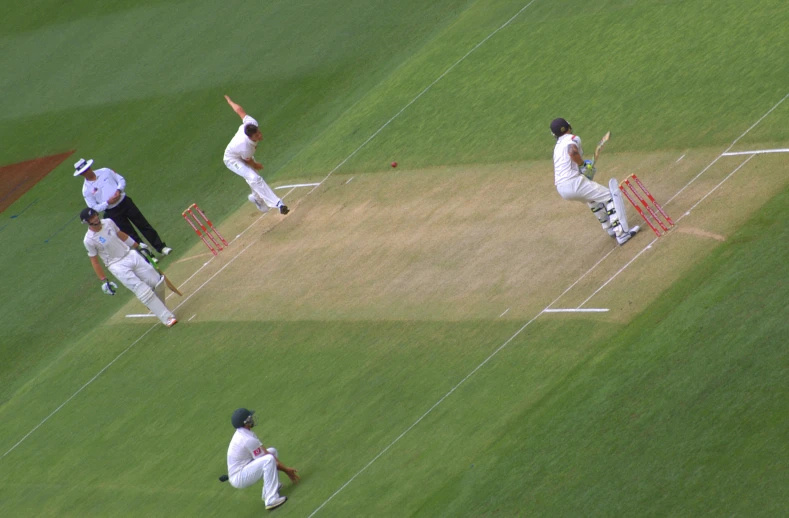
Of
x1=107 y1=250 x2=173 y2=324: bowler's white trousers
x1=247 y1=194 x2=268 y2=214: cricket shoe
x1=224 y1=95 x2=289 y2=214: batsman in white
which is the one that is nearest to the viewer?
x1=107 y1=250 x2=173 y2=324: bowler's white trousers

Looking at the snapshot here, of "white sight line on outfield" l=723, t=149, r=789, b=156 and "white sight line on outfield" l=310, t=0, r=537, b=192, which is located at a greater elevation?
"white sight line on outfield" l=310, t=0, r=537, b=192

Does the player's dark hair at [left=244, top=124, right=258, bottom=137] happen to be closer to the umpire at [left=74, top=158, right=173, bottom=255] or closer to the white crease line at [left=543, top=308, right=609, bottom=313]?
the umpire at [left=74, top=158, right=173, bottom=255]

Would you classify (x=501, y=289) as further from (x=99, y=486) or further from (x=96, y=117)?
(x=96, y=117)

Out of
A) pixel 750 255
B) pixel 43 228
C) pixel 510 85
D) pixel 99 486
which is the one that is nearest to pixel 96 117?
pixel 43 228

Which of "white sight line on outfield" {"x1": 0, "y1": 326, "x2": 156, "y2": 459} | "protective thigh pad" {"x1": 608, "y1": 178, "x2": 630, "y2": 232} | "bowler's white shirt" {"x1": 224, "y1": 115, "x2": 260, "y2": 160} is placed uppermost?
"bowler's white shirt" {"x1": 224, "y1": 115, "x2": 260, "y2": 160}

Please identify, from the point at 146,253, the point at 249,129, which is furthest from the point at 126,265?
the point at 249,129

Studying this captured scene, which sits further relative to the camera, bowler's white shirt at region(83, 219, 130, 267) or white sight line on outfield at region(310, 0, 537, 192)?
white sight line on outfield at region(310, 0, 537, 192)

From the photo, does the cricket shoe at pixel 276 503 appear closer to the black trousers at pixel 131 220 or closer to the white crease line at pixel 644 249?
the white crease line at pixel 644 249

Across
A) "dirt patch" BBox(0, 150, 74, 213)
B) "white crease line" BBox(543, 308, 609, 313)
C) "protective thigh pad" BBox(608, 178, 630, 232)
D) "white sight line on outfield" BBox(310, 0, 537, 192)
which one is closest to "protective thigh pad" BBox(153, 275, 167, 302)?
"white sight line on outfield" BBox(310, 0, 537, 192)
